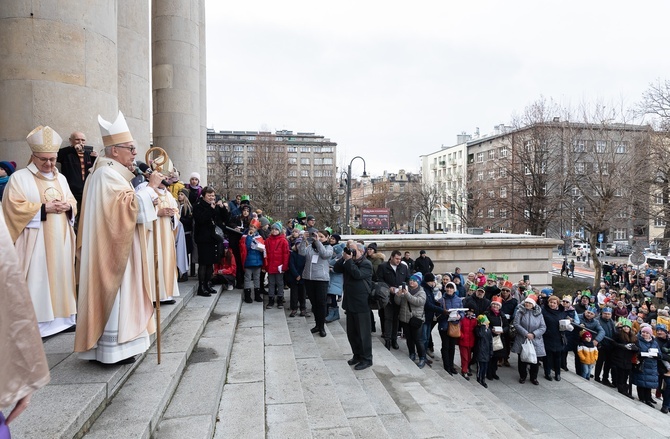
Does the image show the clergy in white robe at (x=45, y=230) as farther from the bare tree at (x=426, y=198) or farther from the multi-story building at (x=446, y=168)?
the multi-story building at (x=446, y=168)

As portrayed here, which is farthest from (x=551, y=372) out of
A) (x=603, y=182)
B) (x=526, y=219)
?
(x=526, y=219)

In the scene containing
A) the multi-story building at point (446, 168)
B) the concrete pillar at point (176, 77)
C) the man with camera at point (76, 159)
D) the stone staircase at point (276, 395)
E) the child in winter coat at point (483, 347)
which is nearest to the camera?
the stone staircase at point (276, 395)

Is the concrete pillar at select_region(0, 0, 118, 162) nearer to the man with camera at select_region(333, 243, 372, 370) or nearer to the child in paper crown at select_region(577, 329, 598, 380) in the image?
the man with camera at select_region(333, 243, 372, 370)

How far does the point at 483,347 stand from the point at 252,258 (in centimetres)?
507

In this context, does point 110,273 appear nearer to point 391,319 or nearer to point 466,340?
point 391,319

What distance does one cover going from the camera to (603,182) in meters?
23.8

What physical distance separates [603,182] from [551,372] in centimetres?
1870

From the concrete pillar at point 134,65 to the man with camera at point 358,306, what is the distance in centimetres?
552

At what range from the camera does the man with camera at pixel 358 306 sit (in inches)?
266

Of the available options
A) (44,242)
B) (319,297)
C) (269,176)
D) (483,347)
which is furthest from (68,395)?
(269,176)

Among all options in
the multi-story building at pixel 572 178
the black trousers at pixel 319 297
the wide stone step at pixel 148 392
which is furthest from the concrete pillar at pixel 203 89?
the multi-story building at pixel 572 178

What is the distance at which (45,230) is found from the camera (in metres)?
4.21

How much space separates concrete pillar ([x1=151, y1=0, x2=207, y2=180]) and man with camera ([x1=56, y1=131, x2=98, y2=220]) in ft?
24.8

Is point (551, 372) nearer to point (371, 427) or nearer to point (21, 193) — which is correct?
point (371, 427)
